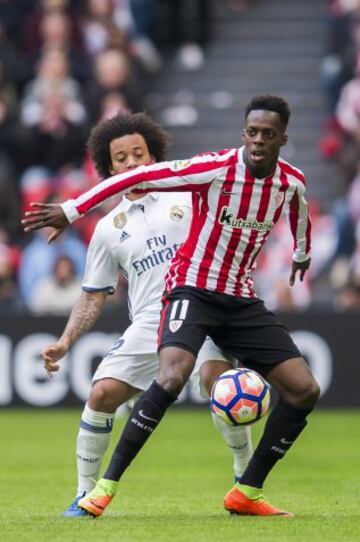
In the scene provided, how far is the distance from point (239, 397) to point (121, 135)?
1.97m

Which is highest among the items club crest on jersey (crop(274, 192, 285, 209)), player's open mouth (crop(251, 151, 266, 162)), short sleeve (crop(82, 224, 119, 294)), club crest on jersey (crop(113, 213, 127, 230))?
player's open mouth (crop(251, 151, 266, 162))

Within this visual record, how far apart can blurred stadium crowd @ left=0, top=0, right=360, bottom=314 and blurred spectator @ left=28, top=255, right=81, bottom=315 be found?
1 cm

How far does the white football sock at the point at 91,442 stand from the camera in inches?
336

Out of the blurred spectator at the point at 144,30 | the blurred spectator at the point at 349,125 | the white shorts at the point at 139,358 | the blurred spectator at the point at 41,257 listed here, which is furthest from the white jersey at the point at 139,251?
the blurred spectator at the point at 144,30

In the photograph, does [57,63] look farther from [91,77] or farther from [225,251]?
[225,251]

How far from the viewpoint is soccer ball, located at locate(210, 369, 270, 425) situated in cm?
807

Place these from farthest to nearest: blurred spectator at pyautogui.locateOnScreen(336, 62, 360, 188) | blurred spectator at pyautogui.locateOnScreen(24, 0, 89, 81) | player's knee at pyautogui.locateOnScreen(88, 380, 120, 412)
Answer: blurred spectator at pyautogui.locateOnScreen(24, 0, 89, 81) → blurred spectator at pyautogui.locateOnScreen(336, 62, 360, 188) → player's knee at pyautogui.locateOnScreen(88, 380, 120, 412)

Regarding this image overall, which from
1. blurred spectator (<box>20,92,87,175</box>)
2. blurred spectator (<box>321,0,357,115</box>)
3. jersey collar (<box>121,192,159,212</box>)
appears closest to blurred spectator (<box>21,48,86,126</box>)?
blurred spectator (<box>20,92,87,175</box>)

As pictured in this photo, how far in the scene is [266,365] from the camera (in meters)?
8.28

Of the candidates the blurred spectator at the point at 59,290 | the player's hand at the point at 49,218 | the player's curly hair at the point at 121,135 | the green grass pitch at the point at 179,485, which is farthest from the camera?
the blurred spectator at the point at 59,290

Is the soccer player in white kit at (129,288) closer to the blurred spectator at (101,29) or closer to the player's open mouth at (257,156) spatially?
the player's open mouth at (257,156)

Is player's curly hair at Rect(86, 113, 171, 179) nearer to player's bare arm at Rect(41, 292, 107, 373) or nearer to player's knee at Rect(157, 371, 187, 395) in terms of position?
player's bare arm at Rect(41, 292, 107, 373)

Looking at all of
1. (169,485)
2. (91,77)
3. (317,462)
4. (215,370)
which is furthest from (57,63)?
(215,370)

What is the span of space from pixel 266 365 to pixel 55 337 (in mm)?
8130
